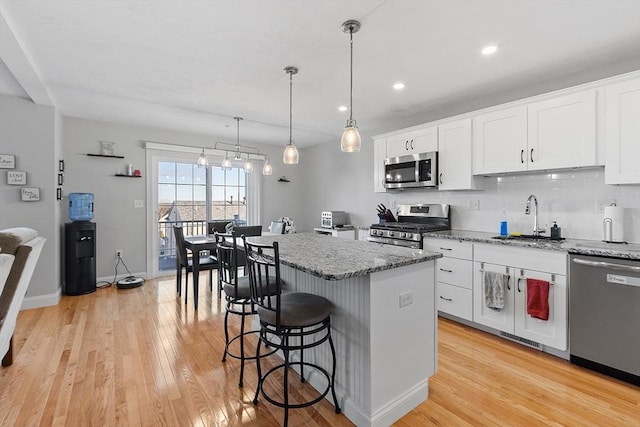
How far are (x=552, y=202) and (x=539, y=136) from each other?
69 centimetres

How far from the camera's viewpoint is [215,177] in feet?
18.7

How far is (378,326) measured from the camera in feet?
5.49

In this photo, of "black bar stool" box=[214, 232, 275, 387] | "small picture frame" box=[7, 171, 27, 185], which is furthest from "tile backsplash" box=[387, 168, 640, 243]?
"small picture frame" box=[7, 171, 27, 185]

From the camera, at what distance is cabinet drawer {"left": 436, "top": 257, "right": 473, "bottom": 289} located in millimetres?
3014

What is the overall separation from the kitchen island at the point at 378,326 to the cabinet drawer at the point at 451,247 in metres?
1.27

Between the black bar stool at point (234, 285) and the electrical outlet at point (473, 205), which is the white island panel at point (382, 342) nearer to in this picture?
the black bar stool at point (234, 285)

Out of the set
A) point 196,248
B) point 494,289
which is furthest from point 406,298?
point 196,248

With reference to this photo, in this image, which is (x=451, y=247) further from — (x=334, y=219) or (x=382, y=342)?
(x=334, y=219)

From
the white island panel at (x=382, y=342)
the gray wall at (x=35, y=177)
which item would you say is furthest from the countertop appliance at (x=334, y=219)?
the gray wall at (x=35, y=177)

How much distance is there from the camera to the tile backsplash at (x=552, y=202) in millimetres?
2631

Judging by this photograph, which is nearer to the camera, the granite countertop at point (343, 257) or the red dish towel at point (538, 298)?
the granite countertop at point (343, 257)

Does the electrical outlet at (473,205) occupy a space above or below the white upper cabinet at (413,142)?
below

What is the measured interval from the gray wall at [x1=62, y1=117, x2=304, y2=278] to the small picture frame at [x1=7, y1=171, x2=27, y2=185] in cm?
82

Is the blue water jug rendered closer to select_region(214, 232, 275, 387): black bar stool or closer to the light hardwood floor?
the light hardwood floor
